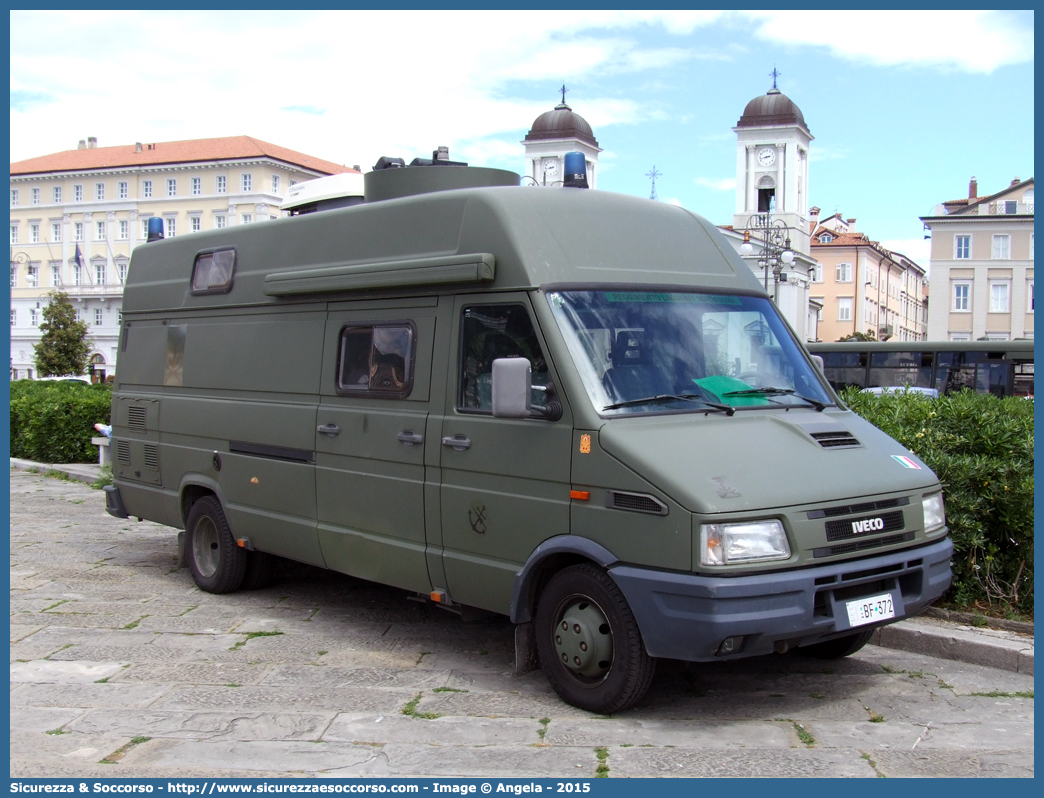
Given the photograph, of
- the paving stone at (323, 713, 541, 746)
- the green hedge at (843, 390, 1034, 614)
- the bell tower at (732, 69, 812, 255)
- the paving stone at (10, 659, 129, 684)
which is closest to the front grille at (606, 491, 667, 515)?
the paving stone at (323, 713, 541, 746)

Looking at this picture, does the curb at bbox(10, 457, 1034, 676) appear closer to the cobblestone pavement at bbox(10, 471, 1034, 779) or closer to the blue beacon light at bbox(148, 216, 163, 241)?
the cobblestone pavement at bbox(10, 471, 1034, 779)

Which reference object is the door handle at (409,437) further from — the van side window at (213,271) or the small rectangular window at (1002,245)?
the small rectangular window at (1002,245)

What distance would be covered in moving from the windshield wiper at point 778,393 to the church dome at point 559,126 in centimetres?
9619

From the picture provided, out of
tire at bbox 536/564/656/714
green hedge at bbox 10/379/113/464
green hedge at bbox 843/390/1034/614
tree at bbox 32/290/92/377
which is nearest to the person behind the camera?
tire at bbox 536/564/656/714

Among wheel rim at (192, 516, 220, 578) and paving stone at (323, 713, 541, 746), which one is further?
wheel rim at (192, 516, 220, 578)

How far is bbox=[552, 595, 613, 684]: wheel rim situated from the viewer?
18.0 feet

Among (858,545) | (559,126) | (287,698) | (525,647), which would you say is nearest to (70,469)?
(287,698)

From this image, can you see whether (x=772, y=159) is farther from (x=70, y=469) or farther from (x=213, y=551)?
(x=213, y=551)

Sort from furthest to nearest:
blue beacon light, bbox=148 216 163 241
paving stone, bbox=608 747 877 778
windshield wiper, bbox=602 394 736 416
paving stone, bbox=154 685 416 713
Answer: blue beacon light, bbox=148 216 163 241
paving stone, bbox=154 685 416 713
windshield wiper, bbox=602 394 736 416
paving stone, bbox=608 747 877 778

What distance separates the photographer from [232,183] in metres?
98.0

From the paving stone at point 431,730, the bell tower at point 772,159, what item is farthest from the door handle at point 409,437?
the bell tower at point 772,159

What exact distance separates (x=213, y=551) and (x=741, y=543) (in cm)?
512

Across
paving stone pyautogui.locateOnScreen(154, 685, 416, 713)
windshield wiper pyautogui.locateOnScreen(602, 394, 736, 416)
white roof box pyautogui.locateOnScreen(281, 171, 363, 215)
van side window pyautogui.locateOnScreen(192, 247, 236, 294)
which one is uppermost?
white roof box pyautogui.locateOnScreen(281, 171, 363, 215)

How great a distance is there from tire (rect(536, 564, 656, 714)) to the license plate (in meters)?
1.02
